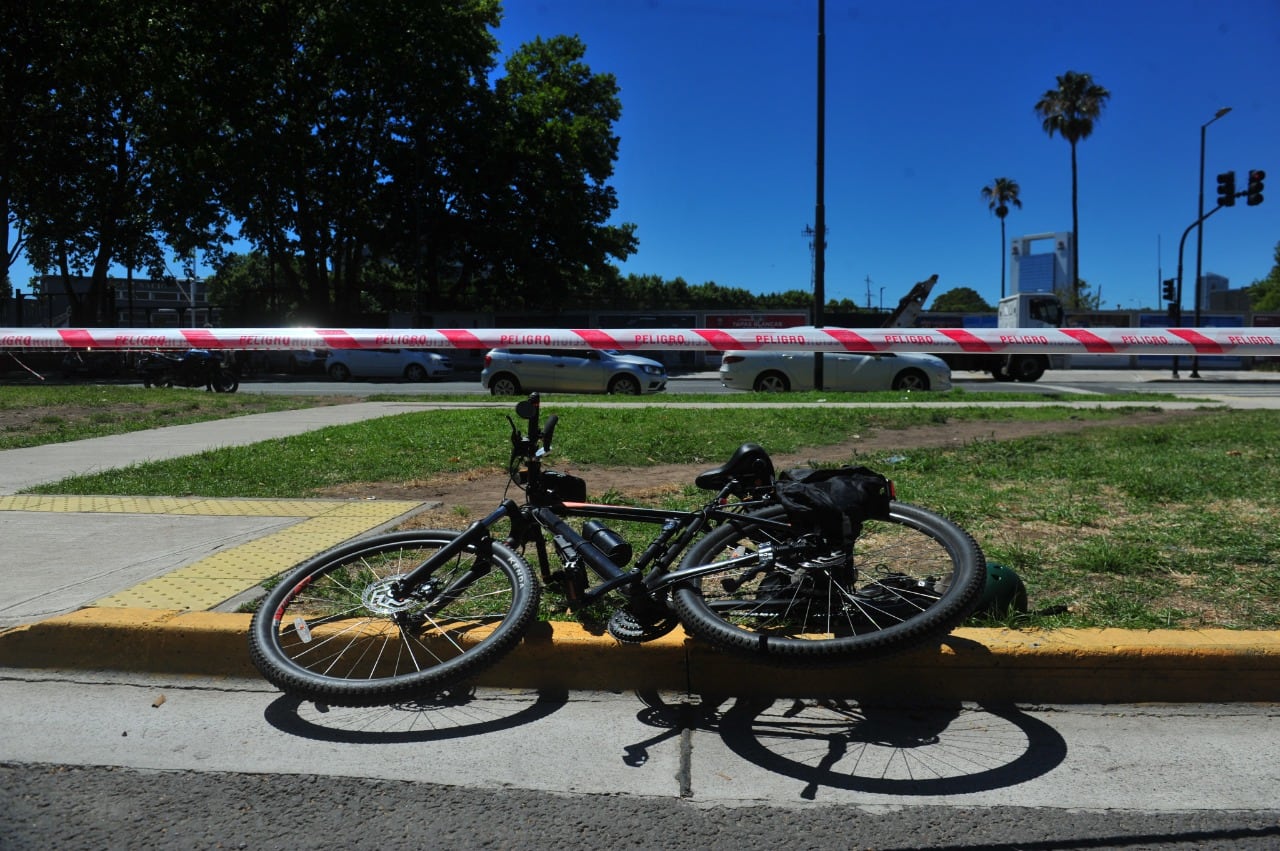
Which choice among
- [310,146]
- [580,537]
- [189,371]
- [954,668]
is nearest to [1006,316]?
[310,146]

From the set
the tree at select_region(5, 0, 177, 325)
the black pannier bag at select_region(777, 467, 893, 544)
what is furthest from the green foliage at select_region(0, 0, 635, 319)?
the black pannier bag at select_region(777, 467, 893, 544)

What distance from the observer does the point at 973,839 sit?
282 cm

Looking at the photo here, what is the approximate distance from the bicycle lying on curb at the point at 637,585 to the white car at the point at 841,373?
1851cm

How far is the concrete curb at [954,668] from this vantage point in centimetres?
376

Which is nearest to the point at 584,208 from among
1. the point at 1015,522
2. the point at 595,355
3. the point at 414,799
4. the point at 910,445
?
the point at 595,355

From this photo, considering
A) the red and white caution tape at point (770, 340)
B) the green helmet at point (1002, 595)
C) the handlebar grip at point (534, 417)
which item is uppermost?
the red and white caution tape at point (770, 340)

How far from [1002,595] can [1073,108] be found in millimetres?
58918

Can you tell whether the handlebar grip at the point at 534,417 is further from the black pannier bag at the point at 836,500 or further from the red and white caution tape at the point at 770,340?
the red and white caution tape at the point at 770,340

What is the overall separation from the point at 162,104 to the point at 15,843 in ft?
124

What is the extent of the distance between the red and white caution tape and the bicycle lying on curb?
3.32 metres

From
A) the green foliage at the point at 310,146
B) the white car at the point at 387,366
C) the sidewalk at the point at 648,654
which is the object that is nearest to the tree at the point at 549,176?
the green foliage at the point at 310,146

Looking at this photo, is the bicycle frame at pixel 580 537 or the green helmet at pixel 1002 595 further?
the green helmet at pixel 1002 595

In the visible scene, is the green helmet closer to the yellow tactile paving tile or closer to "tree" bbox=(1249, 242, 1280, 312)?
the yellow tactile paving tile

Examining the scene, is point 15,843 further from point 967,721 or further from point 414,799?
point 967,721
